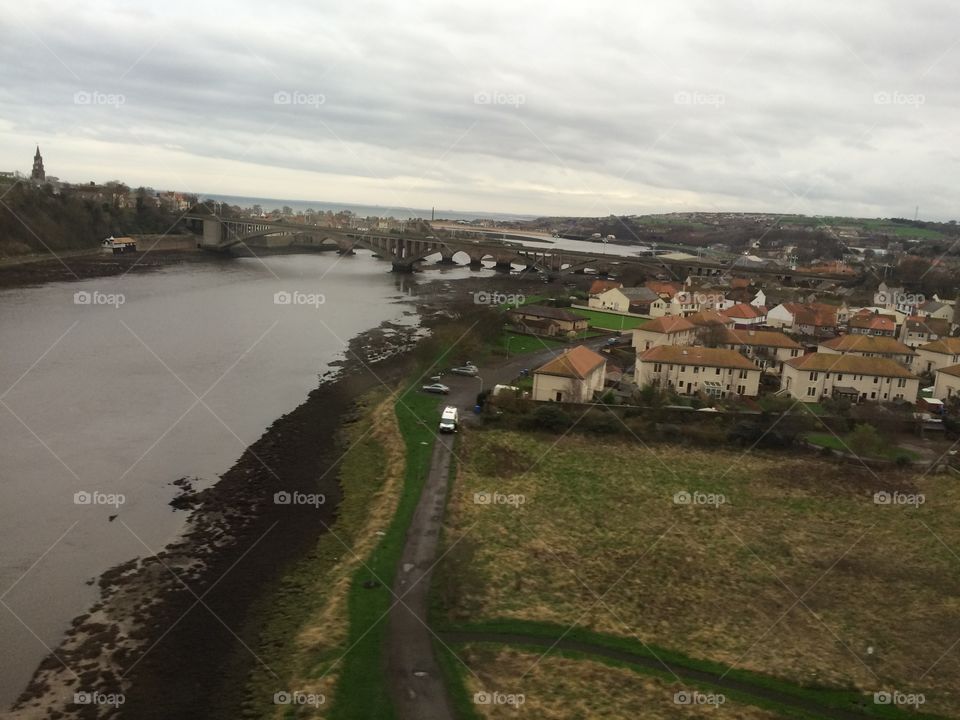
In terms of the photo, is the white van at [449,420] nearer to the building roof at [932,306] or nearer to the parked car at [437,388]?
the parked car at [437,388]

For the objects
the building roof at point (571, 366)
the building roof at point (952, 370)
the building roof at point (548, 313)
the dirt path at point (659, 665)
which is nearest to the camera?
the dirt path at point (659, 665)

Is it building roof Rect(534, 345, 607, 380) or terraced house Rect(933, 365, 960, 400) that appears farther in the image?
terraced house Rect(933, 365, 960, 400)

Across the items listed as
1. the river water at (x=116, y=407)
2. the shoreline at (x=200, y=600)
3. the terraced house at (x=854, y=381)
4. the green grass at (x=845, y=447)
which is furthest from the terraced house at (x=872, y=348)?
the shoreline at (x=200, y=600)

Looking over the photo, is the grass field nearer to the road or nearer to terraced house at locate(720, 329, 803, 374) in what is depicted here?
terraced house at locate(720, 329, 803, 374)

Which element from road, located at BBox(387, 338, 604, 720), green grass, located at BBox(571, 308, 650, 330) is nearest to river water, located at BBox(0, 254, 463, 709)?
road, located at BBox(387, 338, 604, 720)

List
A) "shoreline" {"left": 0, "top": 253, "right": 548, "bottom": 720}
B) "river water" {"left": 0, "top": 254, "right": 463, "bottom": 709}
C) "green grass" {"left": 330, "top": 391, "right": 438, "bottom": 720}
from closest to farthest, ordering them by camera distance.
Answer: "green grass" {"left": 330, "top": 391, "right": 438, "bottom": 720}, "shoreline" {"left": 0, "top": 253, "right": 548, "bottom": 720}, "river water" {"left": 0, "top": 254, "right": 463, "bottom": 709}

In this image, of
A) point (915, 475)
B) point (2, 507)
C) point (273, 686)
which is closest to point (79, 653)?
point (273, 686)

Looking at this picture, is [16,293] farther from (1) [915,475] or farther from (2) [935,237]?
(2) [935,237]
